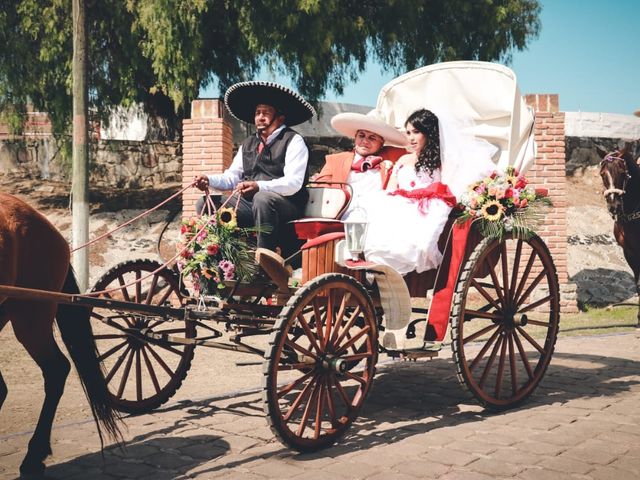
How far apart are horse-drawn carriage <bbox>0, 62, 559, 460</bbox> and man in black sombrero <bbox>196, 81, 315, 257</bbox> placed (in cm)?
21

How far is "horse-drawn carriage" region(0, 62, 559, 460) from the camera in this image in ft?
13.1

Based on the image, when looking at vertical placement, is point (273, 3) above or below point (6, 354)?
above

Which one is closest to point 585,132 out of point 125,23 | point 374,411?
point 125,23

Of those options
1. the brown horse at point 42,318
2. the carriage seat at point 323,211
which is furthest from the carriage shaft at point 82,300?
the carriage seat at point 323,211

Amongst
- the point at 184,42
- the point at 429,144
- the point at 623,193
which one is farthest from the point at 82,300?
the point at 184,42

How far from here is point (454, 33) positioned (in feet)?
49.0

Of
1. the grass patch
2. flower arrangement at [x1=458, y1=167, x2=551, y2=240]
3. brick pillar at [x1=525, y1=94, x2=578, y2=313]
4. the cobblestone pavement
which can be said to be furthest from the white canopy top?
brick pillar at [x1=525, y1=94, x2=578, y2=313]

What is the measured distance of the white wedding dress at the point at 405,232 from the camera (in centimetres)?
469

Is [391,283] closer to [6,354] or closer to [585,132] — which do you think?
[6,354]

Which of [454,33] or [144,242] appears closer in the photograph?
[144,242]

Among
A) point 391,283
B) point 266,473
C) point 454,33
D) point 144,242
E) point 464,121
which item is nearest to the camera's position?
point 266,473

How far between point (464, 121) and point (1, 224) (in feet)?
12.1

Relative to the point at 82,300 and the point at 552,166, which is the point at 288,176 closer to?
the point at 82,300

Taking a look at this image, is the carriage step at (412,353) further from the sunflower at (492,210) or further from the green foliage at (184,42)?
the green foliage at (184,42)
